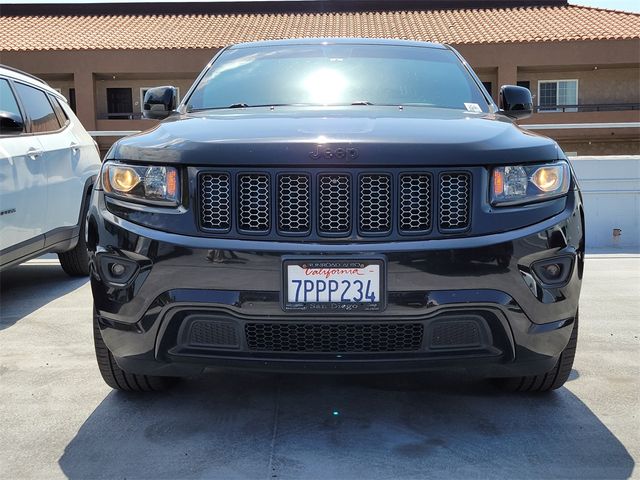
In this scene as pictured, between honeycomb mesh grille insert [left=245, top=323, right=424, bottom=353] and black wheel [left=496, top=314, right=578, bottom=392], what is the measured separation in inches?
28.2

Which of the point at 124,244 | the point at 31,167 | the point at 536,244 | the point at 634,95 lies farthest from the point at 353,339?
the point at 634,95

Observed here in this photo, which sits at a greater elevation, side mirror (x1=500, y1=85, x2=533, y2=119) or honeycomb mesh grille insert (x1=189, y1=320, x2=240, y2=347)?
side mirror (x1=500, y1=85, x2=533, y2=119)

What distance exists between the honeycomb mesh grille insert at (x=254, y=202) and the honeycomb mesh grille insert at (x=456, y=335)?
2.22ft

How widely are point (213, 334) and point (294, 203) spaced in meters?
0.53

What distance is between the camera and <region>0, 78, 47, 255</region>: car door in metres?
4.33

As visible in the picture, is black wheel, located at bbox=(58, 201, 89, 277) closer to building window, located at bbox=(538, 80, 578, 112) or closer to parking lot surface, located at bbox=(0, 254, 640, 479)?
parking lot surface, located at bbox=(0, 254, 640, 479)

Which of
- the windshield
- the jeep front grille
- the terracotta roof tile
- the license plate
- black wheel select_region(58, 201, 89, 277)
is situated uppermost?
the terracotta roof tile

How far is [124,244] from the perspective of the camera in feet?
7.71

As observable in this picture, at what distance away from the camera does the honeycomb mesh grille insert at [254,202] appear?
2314 millimetres

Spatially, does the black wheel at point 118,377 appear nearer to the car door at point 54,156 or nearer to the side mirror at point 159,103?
the side mirror at point 159,103

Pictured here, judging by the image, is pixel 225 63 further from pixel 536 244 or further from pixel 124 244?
pixel 536 244

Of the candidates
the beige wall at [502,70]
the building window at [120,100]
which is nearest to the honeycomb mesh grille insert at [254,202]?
the beige wall at [502,70]

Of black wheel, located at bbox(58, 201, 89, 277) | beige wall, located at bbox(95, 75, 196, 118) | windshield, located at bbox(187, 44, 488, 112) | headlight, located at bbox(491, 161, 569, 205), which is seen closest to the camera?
headlight, located at bbox(491, 161, 569, 205)

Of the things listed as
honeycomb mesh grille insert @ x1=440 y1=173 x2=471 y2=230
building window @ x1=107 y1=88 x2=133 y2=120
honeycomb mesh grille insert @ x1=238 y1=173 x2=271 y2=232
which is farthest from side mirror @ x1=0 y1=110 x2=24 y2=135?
building window @ x1=107 y1=88 x2=133 y2=120
